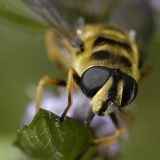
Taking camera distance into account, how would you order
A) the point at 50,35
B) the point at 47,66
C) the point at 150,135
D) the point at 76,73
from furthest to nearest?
the point at 47,66, the point at 150,135, the point at 50,35, the point at 76,73

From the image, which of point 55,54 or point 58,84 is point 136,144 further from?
point 58,84

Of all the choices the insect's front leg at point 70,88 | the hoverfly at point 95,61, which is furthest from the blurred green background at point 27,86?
the insect's front leg at point 70,88

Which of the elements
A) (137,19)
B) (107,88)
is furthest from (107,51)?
(137,19)

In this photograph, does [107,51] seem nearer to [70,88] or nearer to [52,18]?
[70,88]

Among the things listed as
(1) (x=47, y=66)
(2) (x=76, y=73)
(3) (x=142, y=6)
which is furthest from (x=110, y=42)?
(1) (x=47, y=66)

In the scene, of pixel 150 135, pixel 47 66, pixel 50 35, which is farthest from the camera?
pixel 47 66

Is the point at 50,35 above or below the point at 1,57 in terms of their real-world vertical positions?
below

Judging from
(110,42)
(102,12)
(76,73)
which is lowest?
(76,73)

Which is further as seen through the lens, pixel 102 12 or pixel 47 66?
pixel 47 66
